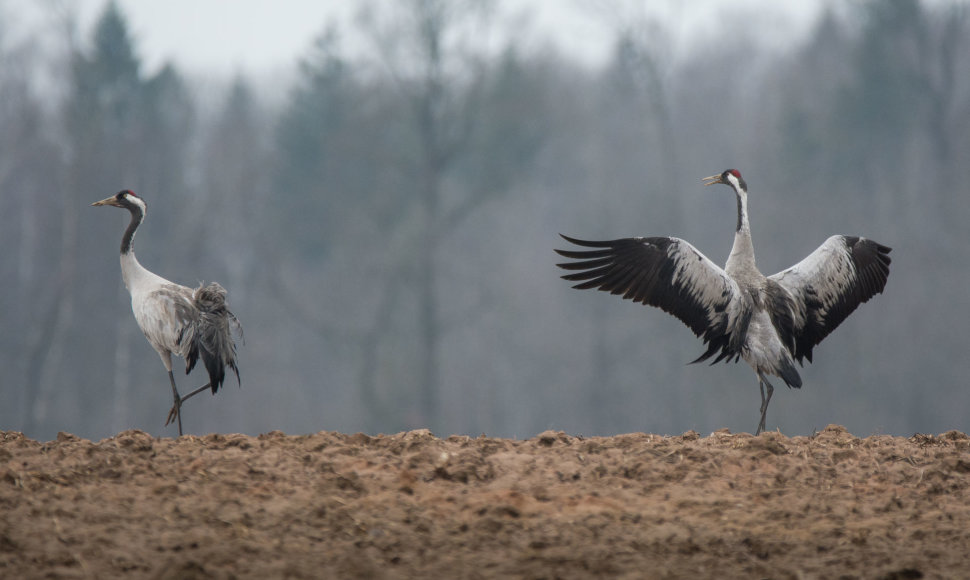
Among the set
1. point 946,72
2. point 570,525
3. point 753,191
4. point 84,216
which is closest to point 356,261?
point 84,216

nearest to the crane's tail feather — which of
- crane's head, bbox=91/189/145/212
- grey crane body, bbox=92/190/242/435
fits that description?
grey crane body, bbox=92/190/242/435

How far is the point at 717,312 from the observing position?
9148 millimetres

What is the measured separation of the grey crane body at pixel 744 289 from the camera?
8.94 metres

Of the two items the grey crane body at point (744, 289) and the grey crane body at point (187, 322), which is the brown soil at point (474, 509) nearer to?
the grey crane body at point (744, 289)

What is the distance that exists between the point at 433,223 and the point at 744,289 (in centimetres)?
2508

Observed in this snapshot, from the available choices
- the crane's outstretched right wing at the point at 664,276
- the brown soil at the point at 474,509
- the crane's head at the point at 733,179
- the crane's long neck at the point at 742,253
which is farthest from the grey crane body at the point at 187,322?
the crane's head at the point at 733,179

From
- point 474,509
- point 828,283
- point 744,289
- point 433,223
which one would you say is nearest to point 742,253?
point 744,289

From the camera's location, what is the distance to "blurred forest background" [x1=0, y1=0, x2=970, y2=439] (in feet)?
105

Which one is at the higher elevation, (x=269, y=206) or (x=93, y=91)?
(x=93, y=91)

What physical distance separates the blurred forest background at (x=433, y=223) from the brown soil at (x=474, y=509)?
2351cm

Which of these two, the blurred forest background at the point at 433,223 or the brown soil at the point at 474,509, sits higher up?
the blurred forest background at the point at 433,223

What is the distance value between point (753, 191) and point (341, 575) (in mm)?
30455

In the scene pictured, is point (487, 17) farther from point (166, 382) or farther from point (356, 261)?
point (166, 382)

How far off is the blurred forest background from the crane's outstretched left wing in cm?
1980
